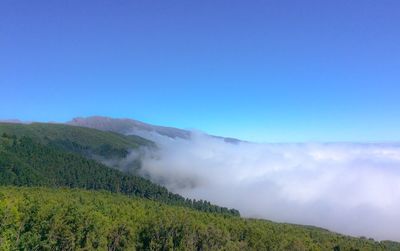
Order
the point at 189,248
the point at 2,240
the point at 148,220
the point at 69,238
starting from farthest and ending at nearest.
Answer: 1. the point at 148,220
2. the point at 189,248
3. the point at 69,238
4. the point at 2,240

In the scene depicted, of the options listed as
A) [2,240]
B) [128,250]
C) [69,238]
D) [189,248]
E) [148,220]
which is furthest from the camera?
[148,220]

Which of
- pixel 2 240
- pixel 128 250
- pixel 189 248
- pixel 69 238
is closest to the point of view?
pixel 2 240

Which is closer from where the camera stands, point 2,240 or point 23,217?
point 2,240

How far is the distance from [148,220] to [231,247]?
2741 centimetres

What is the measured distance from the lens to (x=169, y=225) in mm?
124500

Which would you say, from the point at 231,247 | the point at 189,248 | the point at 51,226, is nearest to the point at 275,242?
the point at 231,247

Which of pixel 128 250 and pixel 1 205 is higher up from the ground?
pixel 1 205

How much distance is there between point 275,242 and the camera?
13550cm

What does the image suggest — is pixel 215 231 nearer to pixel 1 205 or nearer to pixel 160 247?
pixel 160 247

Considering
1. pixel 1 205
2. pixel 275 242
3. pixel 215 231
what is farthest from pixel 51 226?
pixel 275 242

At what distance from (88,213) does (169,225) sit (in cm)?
2422

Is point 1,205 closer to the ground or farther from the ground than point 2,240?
farther from the ground

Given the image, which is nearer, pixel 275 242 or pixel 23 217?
pixel 23 217

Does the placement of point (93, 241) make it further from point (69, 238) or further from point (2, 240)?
point (2, 240)
